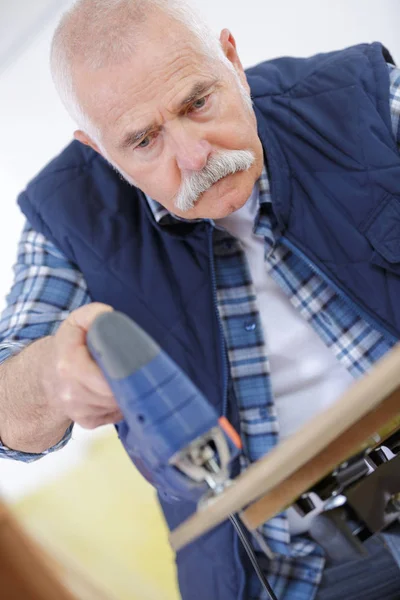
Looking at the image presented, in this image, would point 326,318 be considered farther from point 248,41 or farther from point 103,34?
point 248,41

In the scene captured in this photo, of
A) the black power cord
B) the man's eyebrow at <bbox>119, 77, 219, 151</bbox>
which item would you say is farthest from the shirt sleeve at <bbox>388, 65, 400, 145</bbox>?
the black power cord

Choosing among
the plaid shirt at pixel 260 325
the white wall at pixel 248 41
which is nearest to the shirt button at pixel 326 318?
the plaid shirt at pixel 260 325

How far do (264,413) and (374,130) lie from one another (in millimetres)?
528

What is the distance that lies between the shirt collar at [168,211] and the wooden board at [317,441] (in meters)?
0.56

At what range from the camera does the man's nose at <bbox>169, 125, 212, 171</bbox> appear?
0.96 metres

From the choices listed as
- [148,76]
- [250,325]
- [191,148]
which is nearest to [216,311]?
[250,325]

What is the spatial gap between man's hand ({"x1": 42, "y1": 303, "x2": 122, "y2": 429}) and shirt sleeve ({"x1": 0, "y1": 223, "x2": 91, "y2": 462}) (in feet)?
0.93

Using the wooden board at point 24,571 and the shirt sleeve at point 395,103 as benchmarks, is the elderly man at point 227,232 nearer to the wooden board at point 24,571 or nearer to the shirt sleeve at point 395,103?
the shirt sleeve at point 395,103

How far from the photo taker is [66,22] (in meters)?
0.99

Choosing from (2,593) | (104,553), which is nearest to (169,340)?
(2,593)

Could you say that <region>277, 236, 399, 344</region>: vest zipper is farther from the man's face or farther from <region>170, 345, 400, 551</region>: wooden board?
<region>170, 345, 400, 551</region>: wooden board

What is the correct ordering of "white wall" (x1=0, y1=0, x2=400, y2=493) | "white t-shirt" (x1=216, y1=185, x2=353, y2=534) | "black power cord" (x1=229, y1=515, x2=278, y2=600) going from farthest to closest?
"white wall" (x1=0, y1=0, x2=400, y2=493), "white t-shirt" (x1=216, y1=185, x2=353, y2=534), "black power cord" (x1=229, y1=515, x2=278, y2=600)

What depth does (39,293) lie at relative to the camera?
110cm

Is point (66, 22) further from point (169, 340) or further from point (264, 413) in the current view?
point (264, 413)
